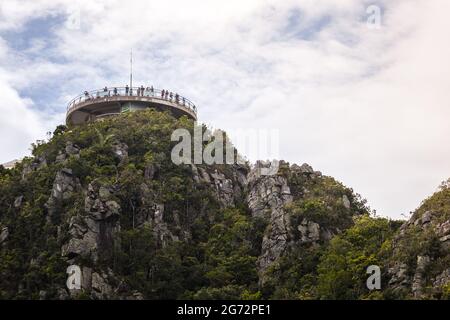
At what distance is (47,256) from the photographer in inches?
2339

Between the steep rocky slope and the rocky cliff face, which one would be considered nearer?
the rocky cliff face

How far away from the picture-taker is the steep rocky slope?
56625mm

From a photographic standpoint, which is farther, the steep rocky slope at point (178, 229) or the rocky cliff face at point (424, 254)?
the steep rocky slope at point (178, 229)

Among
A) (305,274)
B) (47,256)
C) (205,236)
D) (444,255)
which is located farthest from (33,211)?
(444,255)

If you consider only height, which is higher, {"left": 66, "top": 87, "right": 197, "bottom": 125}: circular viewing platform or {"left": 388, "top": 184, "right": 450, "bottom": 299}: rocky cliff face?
{"left": 66, "top": 87, "right": 197, "bottom": 125}: circular viewing platform

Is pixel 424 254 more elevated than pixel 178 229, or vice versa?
pixel 178 229

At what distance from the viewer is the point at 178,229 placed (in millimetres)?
64562

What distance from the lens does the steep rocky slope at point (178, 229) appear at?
186 ft

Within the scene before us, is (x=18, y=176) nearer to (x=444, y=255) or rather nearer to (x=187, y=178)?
(x=187, y=178)

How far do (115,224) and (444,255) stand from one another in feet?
70.5

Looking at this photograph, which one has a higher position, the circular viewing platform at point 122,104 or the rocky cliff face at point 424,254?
the circular viewing platform at point 122,104

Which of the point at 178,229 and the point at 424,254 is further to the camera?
the point at 178,229
